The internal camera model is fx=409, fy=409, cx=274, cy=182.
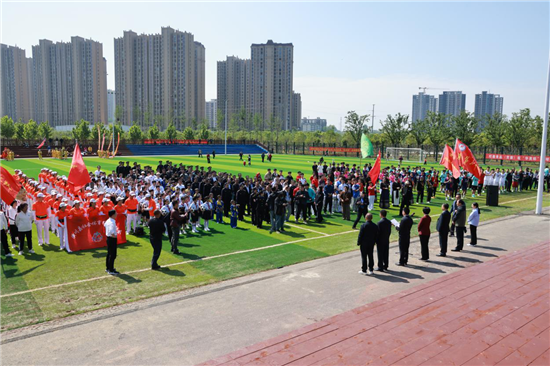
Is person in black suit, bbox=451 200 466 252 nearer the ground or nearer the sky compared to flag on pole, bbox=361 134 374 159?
nearer the ground

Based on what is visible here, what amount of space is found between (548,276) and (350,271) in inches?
208

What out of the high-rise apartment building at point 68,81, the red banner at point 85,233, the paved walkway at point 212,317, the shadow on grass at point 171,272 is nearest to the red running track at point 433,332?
the paved walkway at point 212,317

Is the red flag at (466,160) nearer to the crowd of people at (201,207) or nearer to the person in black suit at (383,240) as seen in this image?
the crowd of people at (201,207)

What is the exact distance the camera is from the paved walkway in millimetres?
6742

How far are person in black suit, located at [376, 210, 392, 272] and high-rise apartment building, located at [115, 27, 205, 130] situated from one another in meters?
140

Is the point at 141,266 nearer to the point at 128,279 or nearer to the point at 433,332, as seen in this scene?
the point at 128,279

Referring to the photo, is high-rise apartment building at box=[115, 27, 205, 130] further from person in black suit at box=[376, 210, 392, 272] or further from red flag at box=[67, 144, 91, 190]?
person in black suit at box=[376, 210, 392, 272]

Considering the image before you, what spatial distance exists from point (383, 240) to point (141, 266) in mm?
6720

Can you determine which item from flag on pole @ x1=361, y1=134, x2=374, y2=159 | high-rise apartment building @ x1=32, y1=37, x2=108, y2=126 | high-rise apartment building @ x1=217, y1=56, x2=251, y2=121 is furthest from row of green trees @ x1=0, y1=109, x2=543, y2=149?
high-rise apartment building @ x1=217, y1=56, x2=251, y2=121

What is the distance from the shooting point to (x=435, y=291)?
968cm

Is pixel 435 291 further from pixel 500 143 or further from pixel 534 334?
pixel 500 143

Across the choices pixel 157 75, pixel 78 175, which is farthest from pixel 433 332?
pixel 157 75

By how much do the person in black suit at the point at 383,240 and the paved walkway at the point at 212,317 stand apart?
407mm

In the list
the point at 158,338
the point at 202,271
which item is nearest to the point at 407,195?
the point at 202,271
